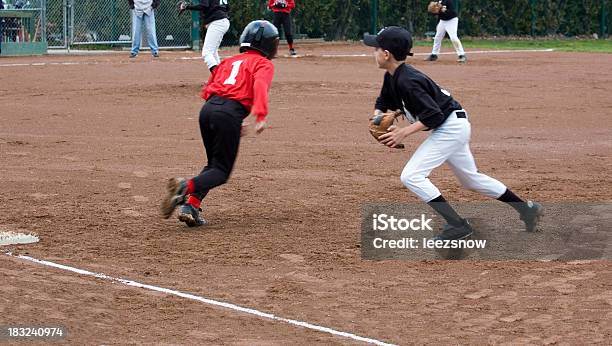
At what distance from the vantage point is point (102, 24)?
3103 cm

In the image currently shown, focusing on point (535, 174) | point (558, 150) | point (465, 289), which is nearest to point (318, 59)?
point (558, 150)

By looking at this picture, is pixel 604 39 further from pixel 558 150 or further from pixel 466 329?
pixel 466 329

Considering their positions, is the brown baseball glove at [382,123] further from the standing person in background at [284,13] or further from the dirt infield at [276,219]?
the standing person in background at [284,13]

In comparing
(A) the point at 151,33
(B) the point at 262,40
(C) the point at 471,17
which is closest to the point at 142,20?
(A) the point at 151,33

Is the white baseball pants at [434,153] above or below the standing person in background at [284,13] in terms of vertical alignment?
above

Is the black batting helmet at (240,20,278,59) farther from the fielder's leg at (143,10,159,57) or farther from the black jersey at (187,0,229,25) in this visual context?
the fielder's leg at (143,10,159,57)

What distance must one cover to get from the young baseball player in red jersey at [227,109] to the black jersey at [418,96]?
44.0 inches

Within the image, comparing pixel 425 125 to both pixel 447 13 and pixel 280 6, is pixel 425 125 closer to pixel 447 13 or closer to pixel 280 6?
pixel 447 13

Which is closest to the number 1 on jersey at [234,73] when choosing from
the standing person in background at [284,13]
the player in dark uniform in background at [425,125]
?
the player in dark uniform in background at [425,125]

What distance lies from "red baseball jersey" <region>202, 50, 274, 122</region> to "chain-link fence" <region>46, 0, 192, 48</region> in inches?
822

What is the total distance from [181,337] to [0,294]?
1.28 metres

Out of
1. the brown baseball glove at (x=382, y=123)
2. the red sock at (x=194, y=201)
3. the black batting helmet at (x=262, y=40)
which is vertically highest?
the black batting helmet at (x=262, y=40)

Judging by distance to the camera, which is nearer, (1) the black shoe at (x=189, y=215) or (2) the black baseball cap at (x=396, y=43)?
(2) the black baseball cap at (x=396, y=43)

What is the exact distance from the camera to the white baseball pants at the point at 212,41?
18.4 metres
